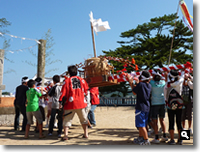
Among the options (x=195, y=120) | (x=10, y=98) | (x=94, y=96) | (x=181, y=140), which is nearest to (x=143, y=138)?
(x=181, y=140)

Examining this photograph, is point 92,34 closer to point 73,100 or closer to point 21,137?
point 73,100

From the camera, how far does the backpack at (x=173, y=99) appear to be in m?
4.04

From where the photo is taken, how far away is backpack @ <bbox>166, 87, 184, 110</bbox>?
4035 mm

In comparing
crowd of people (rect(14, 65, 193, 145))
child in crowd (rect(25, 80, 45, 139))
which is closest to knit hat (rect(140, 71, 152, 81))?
crowd of people (rect(14, 65, 193, 145))

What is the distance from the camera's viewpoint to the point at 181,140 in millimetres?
4074

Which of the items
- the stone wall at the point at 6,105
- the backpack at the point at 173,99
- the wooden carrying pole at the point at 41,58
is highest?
the wooden carrying pole at the point at 41,58

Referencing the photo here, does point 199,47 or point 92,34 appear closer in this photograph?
point 199,47

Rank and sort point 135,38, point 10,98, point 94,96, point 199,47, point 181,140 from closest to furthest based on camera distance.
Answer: point 181,140 → point 199,47 → point 94,96 → point 10,98 → point 135,38

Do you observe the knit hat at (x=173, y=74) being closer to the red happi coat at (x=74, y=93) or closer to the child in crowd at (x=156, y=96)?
the child in crowd at (x=156, y=96)

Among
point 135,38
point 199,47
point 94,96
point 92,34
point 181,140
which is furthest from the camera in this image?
point 135,38

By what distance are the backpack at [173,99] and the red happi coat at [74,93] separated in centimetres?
169

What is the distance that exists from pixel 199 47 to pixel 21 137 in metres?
4.36

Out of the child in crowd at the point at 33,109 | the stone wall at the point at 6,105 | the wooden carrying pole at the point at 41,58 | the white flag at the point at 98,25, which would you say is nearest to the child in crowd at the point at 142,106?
the white flag at the point at 98,25

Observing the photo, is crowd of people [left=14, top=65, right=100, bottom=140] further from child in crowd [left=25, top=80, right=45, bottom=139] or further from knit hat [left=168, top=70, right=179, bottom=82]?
knit hat [left=168, top=70, right=179, bottom=82]
